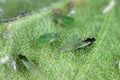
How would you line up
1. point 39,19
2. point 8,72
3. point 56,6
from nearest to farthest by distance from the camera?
1. point 8,72
2. point 39,19
3. point 56,6

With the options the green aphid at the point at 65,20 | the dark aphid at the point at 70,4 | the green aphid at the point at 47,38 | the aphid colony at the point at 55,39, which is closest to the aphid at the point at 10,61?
the aphid colony at the point at 55,39

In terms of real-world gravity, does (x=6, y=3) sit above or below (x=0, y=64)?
above

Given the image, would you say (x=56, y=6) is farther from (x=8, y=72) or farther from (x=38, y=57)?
(x=8, y=72)

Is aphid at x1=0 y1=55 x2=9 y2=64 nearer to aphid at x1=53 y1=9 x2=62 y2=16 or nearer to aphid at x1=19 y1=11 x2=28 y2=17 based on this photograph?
aphid at x1=19 y1=11 x2=28 y2=17

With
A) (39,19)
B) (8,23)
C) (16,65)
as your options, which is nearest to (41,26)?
(39,19)

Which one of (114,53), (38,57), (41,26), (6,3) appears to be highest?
(6,3)

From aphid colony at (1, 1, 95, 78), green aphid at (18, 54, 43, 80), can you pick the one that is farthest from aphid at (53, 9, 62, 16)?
green aphid at (18, 54, 43, 80)
